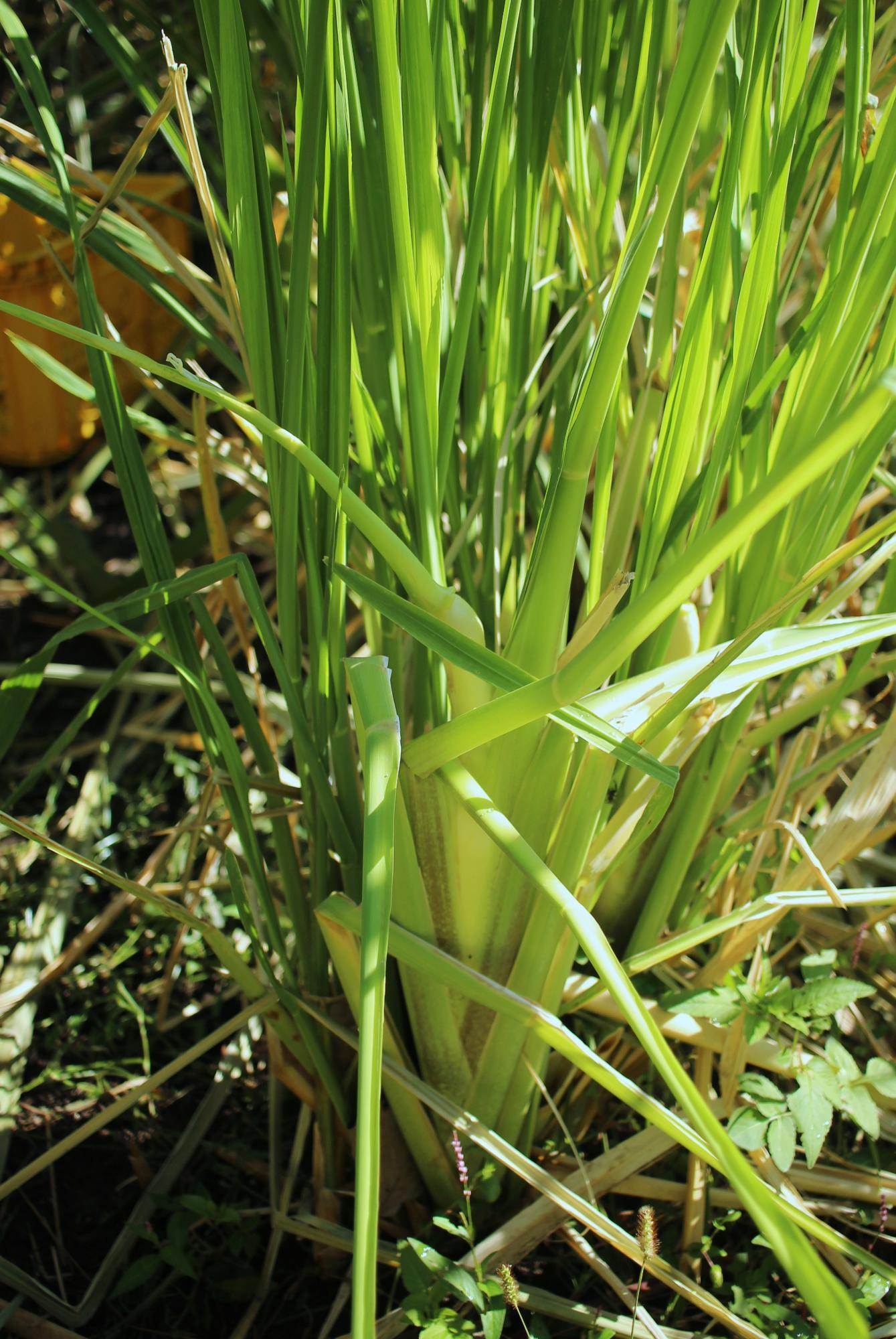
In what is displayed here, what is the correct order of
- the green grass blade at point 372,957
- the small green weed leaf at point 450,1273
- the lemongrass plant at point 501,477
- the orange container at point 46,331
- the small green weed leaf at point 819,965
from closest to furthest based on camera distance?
the green grass blade at point 372,957
the lemongrass plant at point 501,477
the small green weed leaf at point 450,1273
the small green weed leaf at point 819,965
the orange container at point 46,331

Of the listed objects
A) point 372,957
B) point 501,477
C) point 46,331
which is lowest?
point 372,957

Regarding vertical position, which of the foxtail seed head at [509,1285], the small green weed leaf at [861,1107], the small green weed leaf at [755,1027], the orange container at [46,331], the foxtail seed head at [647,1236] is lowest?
the foxtail seed head at [509,1285]

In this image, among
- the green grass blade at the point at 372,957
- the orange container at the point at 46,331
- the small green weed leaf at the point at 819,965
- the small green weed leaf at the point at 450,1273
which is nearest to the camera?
the green grass blade at the point at 372,957

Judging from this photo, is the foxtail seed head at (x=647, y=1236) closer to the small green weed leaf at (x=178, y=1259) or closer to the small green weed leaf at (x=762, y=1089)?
the small green weed leaf at (x=762, y=1089)

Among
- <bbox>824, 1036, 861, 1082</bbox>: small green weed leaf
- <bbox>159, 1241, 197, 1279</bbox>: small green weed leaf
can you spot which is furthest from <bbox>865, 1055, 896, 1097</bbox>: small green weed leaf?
<bbox>159, 1241, 197, 1279</bbox>: small green weed leaf

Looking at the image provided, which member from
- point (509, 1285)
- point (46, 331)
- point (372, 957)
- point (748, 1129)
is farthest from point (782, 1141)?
point (46, 331)

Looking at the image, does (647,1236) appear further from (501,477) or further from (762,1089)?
(501,477)

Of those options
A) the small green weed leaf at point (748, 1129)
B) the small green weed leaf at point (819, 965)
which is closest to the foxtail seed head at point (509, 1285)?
the small green weed leaf at point (748, 1129)

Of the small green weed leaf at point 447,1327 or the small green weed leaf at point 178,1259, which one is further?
the small green weed leaf at point 178,1259
